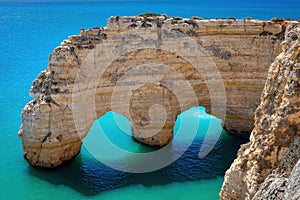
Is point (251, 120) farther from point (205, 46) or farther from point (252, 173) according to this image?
point (252, 173)

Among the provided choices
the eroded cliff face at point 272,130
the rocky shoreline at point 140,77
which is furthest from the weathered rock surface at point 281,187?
the rocky shoreline at point 140,77

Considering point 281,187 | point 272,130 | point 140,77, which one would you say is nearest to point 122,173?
point 140,77

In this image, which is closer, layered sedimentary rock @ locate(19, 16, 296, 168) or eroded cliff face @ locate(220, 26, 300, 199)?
eroded cliff face @ locate(220, 26, 300, 199)

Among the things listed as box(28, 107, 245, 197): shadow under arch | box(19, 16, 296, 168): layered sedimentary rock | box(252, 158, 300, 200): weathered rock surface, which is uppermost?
box(19, 16, 296, 168): layered sedimentary rock

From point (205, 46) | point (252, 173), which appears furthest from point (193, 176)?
point (252, 173)

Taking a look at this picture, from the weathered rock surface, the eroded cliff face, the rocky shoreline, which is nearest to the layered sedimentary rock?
the rocky shoreline

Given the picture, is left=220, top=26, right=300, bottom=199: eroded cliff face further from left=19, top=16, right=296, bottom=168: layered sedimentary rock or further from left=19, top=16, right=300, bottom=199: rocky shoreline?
left=19, top=16, right=296, bottom=168: layered sedimentary rock

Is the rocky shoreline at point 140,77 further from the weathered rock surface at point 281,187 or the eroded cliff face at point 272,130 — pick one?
the weathered rock surface at point 281,187

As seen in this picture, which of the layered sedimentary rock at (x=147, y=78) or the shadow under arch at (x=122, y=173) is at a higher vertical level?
the layered sedimentary rock at (x=147, y=78)
